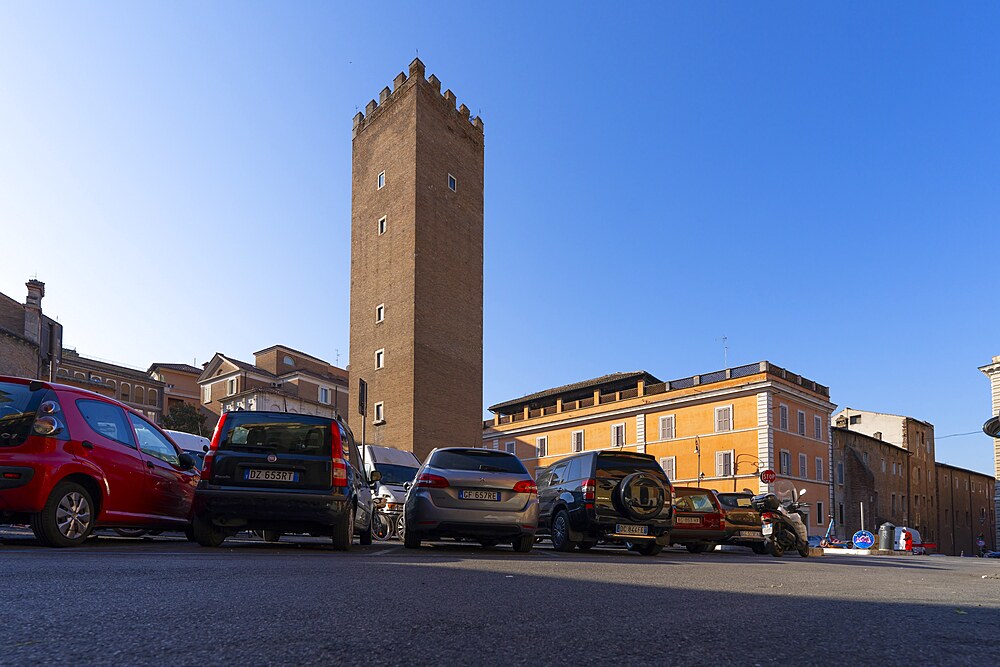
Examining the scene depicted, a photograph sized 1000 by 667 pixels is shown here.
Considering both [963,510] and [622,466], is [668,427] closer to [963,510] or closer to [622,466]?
[622,466]

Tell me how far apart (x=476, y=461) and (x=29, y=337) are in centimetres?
3874

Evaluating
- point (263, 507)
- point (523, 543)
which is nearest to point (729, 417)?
point (523, 543)

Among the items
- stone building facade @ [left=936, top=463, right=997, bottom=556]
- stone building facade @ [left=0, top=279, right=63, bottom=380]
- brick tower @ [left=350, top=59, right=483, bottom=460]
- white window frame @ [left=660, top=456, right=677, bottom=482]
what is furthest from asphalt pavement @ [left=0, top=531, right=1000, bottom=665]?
stone building facade @ [left=936, top=463, right=997, bottom=556]

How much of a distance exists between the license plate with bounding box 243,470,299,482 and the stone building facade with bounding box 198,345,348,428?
5132cm

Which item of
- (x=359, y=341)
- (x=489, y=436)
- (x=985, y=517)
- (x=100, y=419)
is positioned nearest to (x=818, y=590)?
(x=100, y=419)

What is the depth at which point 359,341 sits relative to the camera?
152ft

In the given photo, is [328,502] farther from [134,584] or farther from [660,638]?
[660,638]

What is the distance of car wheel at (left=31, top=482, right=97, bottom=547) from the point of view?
8148mm

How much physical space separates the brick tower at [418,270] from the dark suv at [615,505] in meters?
27.4

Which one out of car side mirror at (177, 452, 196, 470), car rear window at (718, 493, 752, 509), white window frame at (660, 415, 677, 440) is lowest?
car rear window at (718, 493, 752, 509)

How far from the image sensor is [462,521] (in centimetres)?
1095

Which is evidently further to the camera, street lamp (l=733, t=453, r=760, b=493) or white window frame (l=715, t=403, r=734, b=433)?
white window frame (l=715, t=403, r=734, b=433)

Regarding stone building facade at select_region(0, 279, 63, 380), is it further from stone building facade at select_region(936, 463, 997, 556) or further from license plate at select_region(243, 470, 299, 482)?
stone building facade at select_region(936, 463, 997, 556)

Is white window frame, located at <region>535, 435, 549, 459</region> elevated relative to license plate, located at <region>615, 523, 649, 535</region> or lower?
elevated
